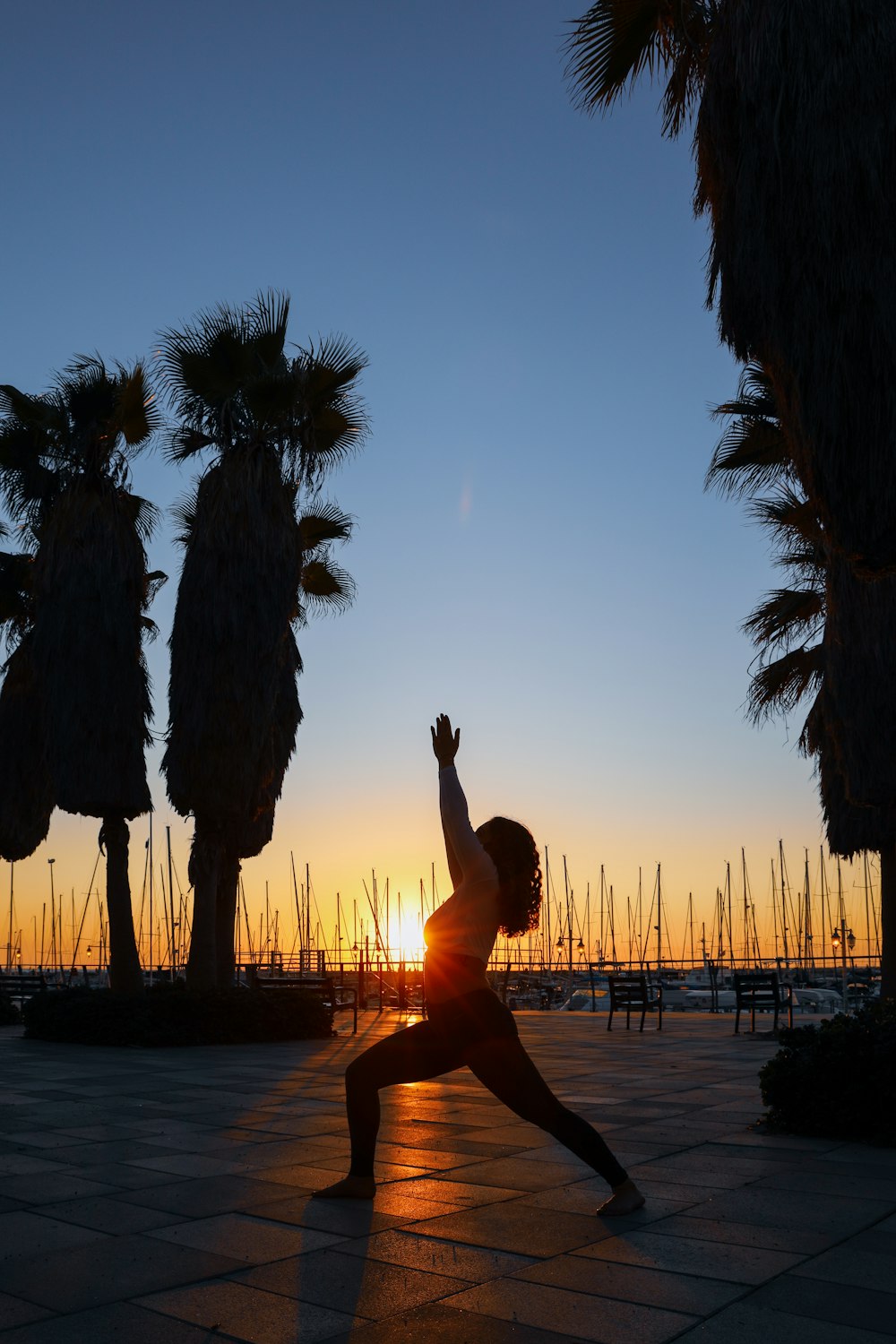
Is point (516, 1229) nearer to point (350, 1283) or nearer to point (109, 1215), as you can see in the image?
point (350, 1283)

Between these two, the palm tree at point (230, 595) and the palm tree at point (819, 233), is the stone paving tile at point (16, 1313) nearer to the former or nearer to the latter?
the palm tree at point (819, 233)

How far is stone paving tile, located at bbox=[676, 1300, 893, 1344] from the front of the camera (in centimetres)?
338

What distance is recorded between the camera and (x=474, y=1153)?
22.6 ft

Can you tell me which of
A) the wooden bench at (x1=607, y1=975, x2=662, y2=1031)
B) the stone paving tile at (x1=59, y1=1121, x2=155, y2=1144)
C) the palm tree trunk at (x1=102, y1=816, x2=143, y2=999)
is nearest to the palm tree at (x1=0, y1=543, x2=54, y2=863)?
the palm tree trunk at (x1=102, y1=816, x2=143, y2=999)

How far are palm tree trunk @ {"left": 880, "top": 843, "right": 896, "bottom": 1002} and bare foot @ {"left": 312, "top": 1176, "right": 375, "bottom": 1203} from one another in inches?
561

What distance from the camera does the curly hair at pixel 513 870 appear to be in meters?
4.93

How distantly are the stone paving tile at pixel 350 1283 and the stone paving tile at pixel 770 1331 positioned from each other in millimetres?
946

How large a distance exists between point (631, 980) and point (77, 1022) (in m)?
8.57

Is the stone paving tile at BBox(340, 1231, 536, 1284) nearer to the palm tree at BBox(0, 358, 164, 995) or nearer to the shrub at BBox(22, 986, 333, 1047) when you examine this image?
the shrub at BBox(22, 986, 333, 1047)

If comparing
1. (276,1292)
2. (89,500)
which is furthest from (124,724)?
(276,1292)

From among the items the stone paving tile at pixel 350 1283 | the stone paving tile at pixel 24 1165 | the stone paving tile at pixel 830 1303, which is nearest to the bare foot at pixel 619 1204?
the stone paving tile at pixel 830 1303

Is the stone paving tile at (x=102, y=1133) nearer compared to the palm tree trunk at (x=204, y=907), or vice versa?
the stone paving tile at (x=102, y=1133)

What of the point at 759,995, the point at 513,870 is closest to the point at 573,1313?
the point at 513,870

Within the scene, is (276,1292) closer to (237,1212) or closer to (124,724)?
(237,1212)
